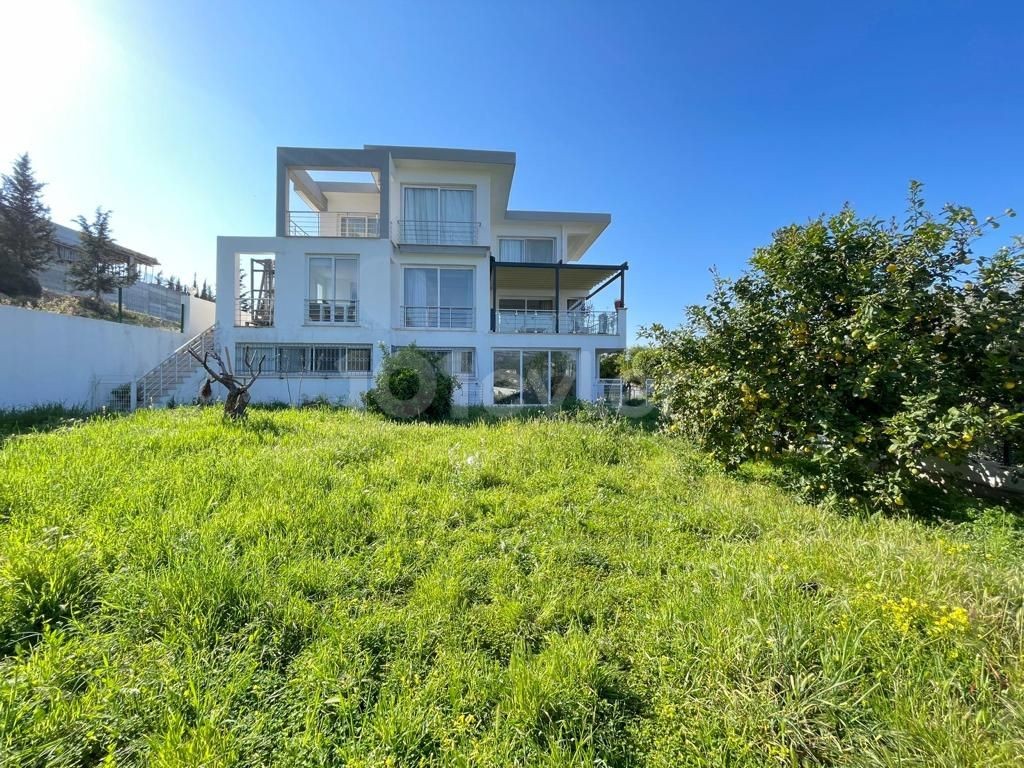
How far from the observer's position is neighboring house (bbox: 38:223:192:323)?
18.2 meters

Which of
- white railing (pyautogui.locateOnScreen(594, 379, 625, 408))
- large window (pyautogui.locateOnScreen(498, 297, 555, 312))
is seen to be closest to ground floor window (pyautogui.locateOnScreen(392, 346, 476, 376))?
white railing (pyautogui.locateOnScreen(594, 379, 625, 408))

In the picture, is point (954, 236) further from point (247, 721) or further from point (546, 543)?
point (247, 721)

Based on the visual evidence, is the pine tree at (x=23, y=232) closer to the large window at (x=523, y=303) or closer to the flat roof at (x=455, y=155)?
the flat roof at (x=455, y=155)

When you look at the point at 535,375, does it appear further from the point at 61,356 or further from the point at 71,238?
the point at 71,238

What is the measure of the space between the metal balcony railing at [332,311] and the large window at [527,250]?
6.94 metres

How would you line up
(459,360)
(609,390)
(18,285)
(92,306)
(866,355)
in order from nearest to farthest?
(866,355) < (459,360) < (609,390) < (18,285) < (92,306)

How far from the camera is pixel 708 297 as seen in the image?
20.0 feet

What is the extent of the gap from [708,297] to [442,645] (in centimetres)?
586

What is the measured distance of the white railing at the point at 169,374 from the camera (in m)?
11.5

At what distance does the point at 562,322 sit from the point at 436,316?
481 cm

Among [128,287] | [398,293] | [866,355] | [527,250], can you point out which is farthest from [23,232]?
[866,355]

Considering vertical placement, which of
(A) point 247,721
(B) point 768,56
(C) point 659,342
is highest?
(B) point 768,56

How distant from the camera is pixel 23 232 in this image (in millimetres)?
18641

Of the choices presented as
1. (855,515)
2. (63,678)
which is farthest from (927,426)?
(63,678)
